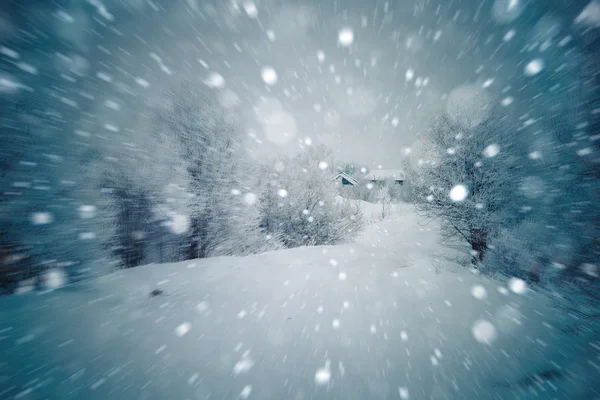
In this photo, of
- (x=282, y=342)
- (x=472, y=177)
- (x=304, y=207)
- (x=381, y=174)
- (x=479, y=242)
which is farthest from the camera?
(x=381, y=174)

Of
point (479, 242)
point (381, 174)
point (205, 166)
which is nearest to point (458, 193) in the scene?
point (479, 242)

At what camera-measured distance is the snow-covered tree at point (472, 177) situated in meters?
8.34

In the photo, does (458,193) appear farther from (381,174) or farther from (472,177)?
(381,174)

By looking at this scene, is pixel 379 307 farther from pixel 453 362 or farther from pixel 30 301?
pixel 30 301

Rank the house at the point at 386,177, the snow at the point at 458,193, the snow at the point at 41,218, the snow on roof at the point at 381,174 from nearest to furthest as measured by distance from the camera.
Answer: the snow at the point at 41,218 < the snow at the point at 458,193 < the house at the point at 386,177 < the snow on roof at the point at 381,174

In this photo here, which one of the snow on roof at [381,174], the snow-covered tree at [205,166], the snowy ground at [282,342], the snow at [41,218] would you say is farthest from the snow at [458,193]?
the snow on roof at [381,174]

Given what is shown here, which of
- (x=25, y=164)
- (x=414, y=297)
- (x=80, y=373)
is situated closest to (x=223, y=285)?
(x=80, y=373)

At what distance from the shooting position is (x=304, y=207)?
1401 cm

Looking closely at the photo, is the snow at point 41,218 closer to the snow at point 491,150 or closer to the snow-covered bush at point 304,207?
the snow-covered bush at point 304,207

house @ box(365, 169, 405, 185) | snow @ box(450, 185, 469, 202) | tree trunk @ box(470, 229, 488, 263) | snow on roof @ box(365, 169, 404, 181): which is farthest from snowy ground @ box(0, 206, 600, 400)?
snow on roof @ box(365, 169, 404, 181)

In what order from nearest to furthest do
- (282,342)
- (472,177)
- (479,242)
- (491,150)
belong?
(282,342) < (491,150) < (472,177) < (479,242)

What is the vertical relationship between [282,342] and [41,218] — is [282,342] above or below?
below

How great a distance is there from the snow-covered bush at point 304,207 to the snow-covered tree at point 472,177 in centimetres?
598

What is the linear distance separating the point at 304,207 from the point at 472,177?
29.4 feet
